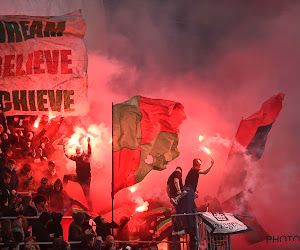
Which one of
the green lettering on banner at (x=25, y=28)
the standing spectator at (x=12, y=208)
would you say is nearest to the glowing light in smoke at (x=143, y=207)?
the standing spectator at (x=12, y=208)

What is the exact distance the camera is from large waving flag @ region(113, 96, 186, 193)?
1218cm

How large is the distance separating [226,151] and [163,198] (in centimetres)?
201

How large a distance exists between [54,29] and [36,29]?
1.35 ft

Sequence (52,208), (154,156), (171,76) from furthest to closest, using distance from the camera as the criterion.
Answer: (171,76), (154,156), (52,208)

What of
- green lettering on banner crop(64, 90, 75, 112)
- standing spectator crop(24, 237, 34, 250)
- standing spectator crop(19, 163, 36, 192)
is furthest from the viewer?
green lettering on banner crop(64, 90, 75, 112)

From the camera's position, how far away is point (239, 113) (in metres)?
13.3

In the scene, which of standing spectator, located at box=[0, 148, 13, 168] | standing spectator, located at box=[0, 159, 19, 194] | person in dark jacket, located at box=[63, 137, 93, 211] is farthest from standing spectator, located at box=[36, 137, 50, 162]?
standing spectator, located at box=[0, 159, 19, 194]

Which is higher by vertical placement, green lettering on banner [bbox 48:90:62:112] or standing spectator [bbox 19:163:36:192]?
green lettering on banner [bbox 48:90:62:112]

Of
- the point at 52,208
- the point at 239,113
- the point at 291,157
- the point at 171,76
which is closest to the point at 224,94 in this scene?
the point at 239,113

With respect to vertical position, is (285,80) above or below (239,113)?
above

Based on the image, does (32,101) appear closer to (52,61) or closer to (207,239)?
(52,61)

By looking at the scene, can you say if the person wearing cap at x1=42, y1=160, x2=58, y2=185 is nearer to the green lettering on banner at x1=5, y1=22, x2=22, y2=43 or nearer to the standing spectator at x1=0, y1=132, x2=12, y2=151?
the standing spectator at x1=0, y1=132, x2=12, y2=151

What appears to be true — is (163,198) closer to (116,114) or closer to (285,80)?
(116,114)

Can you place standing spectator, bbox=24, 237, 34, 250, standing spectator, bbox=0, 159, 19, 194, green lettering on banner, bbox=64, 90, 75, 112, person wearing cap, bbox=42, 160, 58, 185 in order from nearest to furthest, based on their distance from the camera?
1. standing spectator, bbox=24, 237, 34, 250
2. standing spectator, bbox=0, 159, 19, 194
3. person wearing cap, bbox=42, 160, 58, 185
4. green lettering on banner, bbox=64, 90, 75, 112
